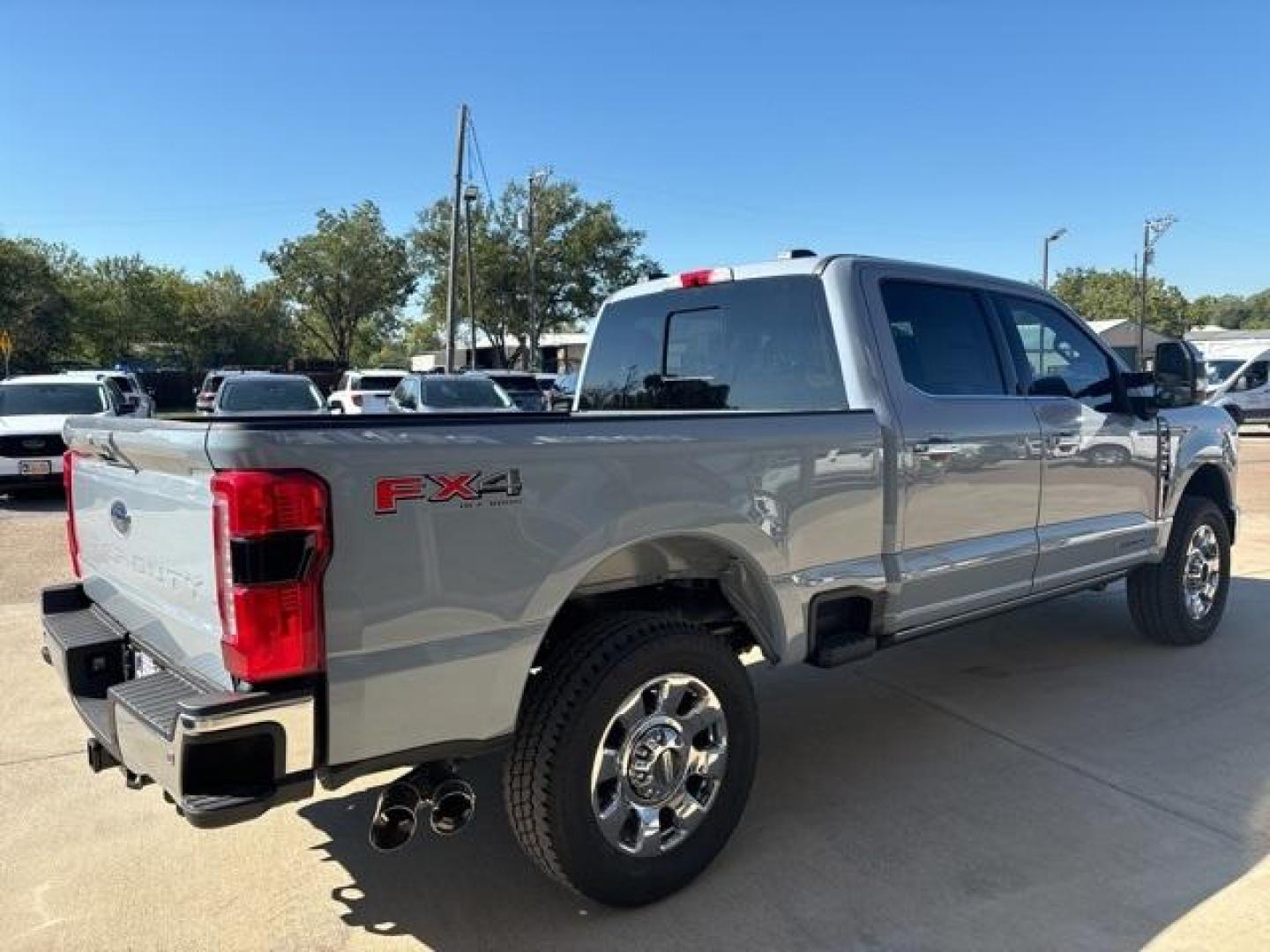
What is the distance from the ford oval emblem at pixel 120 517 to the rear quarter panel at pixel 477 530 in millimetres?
968

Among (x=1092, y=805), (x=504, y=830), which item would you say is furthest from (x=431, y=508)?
(x=1092, y=805)

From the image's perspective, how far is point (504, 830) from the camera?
3.58 m

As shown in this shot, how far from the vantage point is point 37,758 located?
4.26m

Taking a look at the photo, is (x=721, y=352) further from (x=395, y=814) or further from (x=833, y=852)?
(x=395, y=814)

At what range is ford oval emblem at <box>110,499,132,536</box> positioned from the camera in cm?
298

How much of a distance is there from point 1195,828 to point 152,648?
3.60 m

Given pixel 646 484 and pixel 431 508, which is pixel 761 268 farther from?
pixel 431 508

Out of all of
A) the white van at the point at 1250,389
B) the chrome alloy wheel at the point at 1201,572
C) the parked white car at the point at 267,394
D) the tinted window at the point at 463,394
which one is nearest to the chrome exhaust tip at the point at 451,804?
the chrome alloy wheel at the point at 1201,572

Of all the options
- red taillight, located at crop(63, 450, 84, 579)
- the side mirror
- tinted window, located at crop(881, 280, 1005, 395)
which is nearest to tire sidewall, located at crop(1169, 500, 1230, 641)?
the side mirror

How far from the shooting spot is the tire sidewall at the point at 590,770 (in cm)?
276

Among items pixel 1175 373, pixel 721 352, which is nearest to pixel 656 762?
pixel 721 352

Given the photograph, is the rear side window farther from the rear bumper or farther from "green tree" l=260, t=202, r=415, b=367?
"green tree" l=260, t=202, r=415, b=367

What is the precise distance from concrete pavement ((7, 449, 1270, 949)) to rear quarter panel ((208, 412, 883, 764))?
0.91m

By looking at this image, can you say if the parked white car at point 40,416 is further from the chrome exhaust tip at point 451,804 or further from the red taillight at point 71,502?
the chrome exhaust tip at point 451,804
